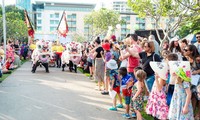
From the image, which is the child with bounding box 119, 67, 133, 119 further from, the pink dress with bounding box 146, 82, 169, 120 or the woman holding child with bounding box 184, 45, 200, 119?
the woman holding child with bounding box 184, 45, 200, 119

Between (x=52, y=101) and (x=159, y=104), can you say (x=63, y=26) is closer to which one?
(x=52, y=101)

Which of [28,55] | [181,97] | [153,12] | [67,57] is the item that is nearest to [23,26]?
[28,55]

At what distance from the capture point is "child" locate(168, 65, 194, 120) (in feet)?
15.8

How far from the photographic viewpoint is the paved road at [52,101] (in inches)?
276

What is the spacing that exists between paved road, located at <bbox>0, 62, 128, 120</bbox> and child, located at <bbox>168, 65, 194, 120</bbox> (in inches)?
79.2

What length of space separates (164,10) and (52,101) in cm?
1424

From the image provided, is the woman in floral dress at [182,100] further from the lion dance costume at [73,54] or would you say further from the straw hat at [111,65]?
the lion dance costume at [73,54]

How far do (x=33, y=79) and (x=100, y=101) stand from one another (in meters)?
5.20

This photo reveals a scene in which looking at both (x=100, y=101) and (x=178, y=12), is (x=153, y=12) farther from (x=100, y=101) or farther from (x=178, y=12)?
(x=100, y=101)

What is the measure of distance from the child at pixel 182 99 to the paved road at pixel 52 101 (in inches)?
79.2

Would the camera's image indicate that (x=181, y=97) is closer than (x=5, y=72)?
Yes

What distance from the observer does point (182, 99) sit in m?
4.99

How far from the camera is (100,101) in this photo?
8664mm

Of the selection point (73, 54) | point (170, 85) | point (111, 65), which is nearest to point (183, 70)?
point (170, 85)
